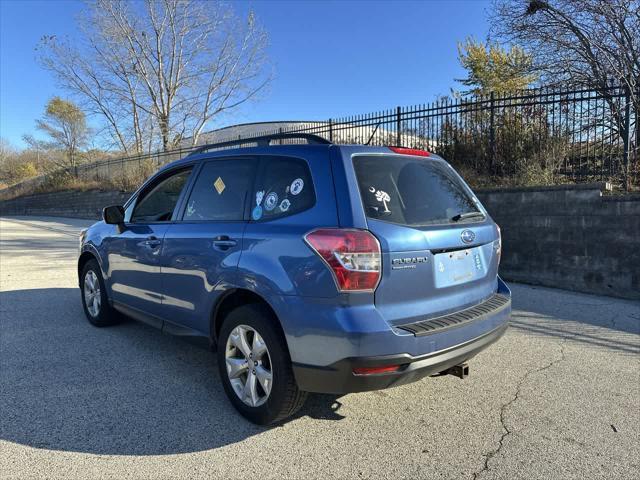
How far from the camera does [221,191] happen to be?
3611mm

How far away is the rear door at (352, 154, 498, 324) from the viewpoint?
2.66 m

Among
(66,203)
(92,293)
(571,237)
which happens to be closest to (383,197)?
(92,293)

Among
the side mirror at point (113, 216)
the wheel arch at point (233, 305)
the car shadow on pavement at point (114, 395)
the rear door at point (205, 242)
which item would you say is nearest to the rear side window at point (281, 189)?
the rear door at point (205, 242)

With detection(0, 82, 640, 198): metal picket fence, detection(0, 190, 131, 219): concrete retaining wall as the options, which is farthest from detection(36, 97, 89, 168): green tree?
detection(0, 82, 640, 198): metal picket fence

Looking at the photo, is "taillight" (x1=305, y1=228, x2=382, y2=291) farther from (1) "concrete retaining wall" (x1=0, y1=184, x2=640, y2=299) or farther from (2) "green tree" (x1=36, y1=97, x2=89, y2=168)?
(2) "green tree" (x1=36, y1=97, x2=89, y2=168)

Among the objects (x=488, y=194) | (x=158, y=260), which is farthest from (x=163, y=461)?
(x=488, y=194)

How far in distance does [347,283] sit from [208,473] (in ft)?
4.28

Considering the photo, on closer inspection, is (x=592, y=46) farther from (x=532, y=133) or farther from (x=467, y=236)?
(x=467, y=236)

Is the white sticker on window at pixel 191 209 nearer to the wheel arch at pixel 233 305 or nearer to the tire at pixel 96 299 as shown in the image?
the wheel arch at pixel 233 305

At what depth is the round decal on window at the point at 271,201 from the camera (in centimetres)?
312

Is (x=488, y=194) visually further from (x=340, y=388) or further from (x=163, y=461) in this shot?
(x=163, y=461)

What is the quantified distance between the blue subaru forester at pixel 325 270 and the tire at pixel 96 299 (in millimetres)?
1487

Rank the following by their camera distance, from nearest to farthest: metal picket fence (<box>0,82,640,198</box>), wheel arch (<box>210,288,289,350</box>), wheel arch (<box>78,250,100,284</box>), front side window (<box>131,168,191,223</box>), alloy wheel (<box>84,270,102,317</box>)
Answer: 1. wheel arch (<box>210,288,289,350</box>)
2. front side window (<box>131,168,191,223</box>)
3. alloy wheel (<box>84,270,102,317</box>)
4. wheel arch (<box>78,250,100,284</box>)
5. metal picket fence (<box>0,82,640,198</box>)

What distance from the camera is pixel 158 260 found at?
3967 mm
